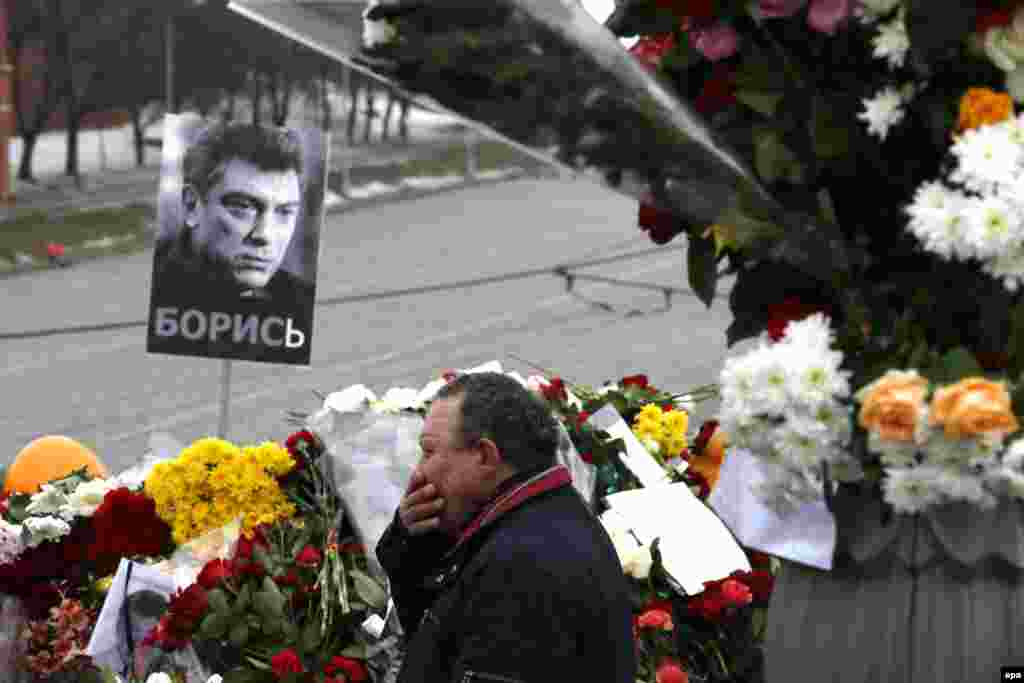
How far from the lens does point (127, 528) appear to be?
6.01m

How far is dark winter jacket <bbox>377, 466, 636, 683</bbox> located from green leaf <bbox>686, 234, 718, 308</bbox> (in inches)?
28.9

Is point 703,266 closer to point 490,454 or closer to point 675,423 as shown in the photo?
point 490,454

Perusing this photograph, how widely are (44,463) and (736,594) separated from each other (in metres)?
3.52

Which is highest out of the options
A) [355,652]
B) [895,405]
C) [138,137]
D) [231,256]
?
[895,405]

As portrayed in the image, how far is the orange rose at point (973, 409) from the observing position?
2.92 metres

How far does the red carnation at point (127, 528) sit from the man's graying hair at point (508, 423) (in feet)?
6.78

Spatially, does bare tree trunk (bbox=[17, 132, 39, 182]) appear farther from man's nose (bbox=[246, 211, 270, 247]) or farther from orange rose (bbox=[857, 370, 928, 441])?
orange rose (bbox=[857, 370, 928, 441])

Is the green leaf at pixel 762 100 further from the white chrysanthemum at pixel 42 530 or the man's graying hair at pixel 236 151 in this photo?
the man's graying hair at pixel 236 151

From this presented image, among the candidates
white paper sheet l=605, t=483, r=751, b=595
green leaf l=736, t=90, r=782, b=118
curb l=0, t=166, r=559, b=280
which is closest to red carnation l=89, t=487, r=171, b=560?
white paper sheet l=605, t=483, r=751, b=595

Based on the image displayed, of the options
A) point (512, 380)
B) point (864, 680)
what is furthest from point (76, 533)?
point (864, 680)

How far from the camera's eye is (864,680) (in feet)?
10.6

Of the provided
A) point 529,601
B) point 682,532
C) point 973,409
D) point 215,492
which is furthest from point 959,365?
point 215,492

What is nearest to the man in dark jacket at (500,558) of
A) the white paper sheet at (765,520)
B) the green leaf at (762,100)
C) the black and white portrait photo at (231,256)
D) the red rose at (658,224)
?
the white paper sheet at (765,520)

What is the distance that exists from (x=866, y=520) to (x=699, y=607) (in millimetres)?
2619
